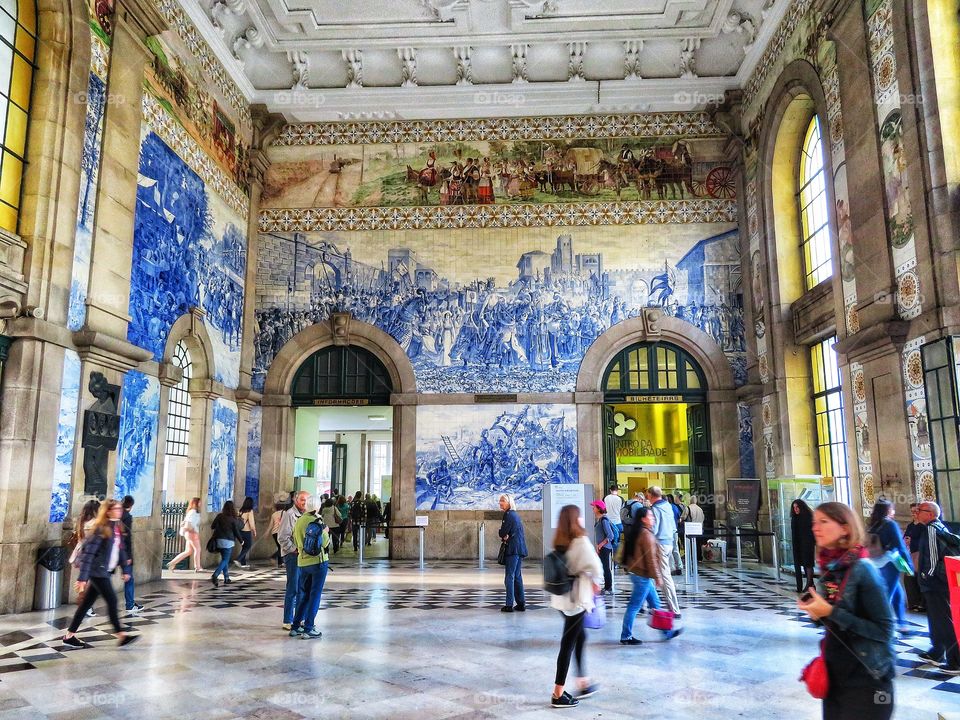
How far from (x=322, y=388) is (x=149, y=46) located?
761 centimetres

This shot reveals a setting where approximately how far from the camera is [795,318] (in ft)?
47.1

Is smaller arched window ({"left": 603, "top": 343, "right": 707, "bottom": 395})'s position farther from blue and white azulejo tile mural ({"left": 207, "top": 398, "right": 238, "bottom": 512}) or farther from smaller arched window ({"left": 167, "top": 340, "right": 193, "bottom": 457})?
smaller arched window ({"left": 167, "top": 340, "right": 193, "bottom": 457})

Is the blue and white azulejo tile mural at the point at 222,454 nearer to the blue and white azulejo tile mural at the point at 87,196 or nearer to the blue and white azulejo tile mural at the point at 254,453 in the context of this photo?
the blue and white azulejo tile mural at the point at 254,453

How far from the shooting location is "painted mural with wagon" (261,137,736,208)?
16.8 m

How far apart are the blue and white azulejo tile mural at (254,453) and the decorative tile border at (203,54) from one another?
673 cm

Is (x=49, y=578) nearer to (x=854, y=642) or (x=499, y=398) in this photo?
(x=499, y=398)

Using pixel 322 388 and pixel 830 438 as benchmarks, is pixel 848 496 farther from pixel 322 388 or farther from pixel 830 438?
pixel 322 388

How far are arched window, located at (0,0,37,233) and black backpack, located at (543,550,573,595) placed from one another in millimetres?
8334

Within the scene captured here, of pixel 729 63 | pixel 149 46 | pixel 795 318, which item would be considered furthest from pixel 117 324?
pixel 729 63

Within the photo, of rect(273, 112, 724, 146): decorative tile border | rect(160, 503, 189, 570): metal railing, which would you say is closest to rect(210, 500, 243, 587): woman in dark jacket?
rect(160, 503, 189, 570): metal railing

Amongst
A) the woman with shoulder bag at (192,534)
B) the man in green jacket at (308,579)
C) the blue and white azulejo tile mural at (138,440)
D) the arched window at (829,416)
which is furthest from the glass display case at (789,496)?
the blue and white azulejo tile mural at (138,440)

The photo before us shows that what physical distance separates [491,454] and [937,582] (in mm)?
10275

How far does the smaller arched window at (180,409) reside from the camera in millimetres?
13164

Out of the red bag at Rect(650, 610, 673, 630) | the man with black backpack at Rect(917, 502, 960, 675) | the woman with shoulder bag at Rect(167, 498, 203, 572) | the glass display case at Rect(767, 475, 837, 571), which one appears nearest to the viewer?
the man with black backpack at Rect(917, 502, 960, 675)
